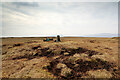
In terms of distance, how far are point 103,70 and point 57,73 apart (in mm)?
6224

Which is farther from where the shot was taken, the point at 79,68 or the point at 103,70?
the point at 79,68

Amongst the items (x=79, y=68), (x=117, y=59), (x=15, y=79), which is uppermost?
(x=117, y=59)

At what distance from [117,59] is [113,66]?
2.17 meters

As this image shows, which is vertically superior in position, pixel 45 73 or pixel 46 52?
pixel 46 52

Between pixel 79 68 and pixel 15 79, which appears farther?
pixel 79 68

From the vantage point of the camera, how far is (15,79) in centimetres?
788

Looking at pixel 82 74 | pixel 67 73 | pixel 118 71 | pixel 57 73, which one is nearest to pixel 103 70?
pixel 118 71

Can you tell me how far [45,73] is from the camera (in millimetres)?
8531

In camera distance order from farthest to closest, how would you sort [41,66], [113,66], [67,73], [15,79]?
[41,66], [113,66], [67,73], [15,79]

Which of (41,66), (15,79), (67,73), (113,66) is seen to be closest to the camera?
Result: (15,79)

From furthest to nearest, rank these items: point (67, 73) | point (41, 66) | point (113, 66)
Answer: point (41, 66) → point (113, 66) → point (67, 73)

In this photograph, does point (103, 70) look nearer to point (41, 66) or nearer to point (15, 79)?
point (41, 66)

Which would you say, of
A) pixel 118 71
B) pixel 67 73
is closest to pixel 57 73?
pixel 67 73

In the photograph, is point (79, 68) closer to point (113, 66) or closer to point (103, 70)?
point (103, 70)
